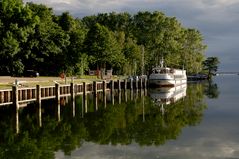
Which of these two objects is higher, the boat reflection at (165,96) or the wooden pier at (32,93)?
the wooden pier at (32,93)

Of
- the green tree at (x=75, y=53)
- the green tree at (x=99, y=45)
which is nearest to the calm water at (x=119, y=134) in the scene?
the green tree at (x=75, y=53)

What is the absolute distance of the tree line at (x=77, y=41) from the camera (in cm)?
8638

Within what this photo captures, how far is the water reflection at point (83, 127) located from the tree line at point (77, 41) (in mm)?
32946

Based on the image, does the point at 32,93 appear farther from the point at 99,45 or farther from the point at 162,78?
the point at 99,45

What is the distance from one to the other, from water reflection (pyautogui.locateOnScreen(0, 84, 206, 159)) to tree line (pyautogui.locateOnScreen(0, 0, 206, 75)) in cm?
3295

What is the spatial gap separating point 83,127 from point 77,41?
69.8 meters

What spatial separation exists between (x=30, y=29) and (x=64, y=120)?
4749 cm

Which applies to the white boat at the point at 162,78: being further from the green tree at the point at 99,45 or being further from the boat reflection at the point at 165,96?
the green tree at the point at 99,45

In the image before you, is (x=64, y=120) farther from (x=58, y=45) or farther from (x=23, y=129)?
(x=58, y=45)

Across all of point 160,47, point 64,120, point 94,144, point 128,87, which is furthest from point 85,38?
point 94,144

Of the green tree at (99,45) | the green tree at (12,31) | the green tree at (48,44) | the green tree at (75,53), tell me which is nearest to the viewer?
the green tree at (12,31)

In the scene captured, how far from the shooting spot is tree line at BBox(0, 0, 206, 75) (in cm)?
8638

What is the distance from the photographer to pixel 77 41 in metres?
108

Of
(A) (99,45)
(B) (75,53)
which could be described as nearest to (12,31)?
(B) (75,53)
